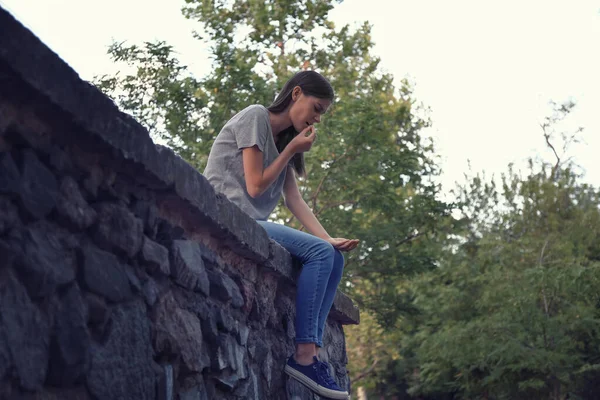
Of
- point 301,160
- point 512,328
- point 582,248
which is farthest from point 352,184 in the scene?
point 301,160

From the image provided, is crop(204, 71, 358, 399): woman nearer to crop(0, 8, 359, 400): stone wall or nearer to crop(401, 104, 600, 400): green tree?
crop(0, 8, 359, 400): stone wall

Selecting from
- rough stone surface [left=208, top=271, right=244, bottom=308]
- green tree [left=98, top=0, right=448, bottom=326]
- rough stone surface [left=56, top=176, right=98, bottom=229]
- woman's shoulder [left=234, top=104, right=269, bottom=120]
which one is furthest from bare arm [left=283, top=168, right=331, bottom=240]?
green tree [left=98, top=0, right=448, bottom=326]

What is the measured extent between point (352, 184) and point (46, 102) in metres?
13.2

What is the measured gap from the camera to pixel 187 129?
45.8ft

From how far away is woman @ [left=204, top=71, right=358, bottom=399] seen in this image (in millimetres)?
3506

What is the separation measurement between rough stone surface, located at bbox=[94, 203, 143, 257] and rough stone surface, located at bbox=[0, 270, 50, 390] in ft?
1.22

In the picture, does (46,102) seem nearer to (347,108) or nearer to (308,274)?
(308,274)

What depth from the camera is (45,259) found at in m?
1.81

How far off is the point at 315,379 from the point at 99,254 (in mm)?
1820

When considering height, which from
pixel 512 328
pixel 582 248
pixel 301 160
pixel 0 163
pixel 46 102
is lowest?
pixel 0 163

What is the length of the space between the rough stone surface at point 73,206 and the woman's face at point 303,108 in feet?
6.09

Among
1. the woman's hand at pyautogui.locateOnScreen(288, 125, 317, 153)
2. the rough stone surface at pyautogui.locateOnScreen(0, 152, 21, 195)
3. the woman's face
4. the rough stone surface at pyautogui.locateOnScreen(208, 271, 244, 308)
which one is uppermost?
the woman's face

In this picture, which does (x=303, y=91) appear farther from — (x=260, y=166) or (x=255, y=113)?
(x=260, y=166)

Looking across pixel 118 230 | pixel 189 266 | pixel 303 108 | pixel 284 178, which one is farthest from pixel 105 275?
pixel 284 178
